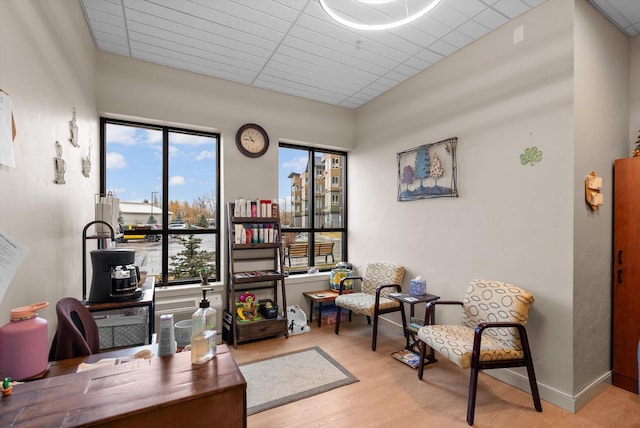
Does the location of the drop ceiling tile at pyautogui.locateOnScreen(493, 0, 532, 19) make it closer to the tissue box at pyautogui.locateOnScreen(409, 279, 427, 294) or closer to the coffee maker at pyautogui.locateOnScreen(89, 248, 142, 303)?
the tissue box at pyautogui.locateOnScreen(409, 279, 427, 294)

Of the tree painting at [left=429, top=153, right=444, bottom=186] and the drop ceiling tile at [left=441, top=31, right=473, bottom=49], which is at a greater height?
the drop ceiling tile at [left=441, top=31, right=473, bottom=49]

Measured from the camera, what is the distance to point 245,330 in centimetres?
349

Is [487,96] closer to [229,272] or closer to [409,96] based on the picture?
[409,96]

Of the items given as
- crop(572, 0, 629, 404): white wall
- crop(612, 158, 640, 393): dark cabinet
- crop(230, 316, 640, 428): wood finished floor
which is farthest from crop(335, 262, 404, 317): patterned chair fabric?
crop(612, 158, 640, 393): dark cabinet

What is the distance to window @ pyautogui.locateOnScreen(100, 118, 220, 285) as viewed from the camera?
3451mm

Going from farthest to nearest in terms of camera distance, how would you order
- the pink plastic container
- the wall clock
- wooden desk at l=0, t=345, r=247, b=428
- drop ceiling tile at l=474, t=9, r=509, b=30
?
the wall clock
drop ceiling tile at l=474, t=9, r=509, b=30
the pink plastic container
wooden desk at l=0, t=345, r=247, b=428

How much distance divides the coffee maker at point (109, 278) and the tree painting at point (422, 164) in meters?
3.01

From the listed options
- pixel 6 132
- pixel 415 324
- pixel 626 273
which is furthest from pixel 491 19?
pixel 6 132

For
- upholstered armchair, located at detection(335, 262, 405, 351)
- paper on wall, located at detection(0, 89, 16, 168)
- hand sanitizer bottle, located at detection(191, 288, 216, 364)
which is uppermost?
paper on wall, located at detection(0, 89, 16, 168)

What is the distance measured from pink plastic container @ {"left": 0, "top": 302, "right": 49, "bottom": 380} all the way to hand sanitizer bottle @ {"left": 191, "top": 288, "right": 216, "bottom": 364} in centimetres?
55

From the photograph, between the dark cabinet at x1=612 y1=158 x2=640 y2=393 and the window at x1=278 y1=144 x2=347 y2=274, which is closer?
the dark cabinet at x1=612 y1=158 x2=640 y2=393

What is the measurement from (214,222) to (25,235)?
100 inches

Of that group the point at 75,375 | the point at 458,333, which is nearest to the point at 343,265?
the point at 458,333

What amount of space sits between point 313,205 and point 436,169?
1947 millimetres
